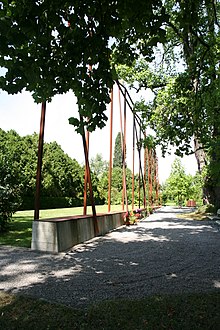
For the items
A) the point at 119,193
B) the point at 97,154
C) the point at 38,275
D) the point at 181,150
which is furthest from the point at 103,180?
the point at 97,154

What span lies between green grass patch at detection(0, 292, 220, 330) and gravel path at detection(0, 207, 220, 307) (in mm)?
220

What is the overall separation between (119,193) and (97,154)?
38.5 meters

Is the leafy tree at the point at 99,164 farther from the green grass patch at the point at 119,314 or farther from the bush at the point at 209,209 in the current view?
the green grass patch at the point at 119,314

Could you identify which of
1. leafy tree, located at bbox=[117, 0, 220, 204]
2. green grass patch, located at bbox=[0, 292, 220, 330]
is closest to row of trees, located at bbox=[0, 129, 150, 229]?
leafy tree, located at bbox=[117, 0, 220, 204]

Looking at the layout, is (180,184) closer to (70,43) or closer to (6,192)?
(6,192)

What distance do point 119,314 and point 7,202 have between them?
18.5 feet

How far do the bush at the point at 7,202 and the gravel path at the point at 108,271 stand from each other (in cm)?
190

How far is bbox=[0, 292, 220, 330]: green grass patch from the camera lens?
7.52 ft

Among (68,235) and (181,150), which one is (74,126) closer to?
(68,235)

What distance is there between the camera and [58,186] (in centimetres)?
2394

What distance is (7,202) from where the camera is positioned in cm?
738

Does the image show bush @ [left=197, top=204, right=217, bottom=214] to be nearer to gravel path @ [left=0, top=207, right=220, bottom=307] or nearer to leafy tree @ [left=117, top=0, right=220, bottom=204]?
leafy tree @ [left=117, top=0, right=220, bottom=204]

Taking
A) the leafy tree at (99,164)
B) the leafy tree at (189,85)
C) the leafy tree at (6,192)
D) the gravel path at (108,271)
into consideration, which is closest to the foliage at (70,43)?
the leafy tree at (189,85)

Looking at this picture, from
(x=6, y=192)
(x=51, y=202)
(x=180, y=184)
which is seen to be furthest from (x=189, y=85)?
(x=180, y=184)
